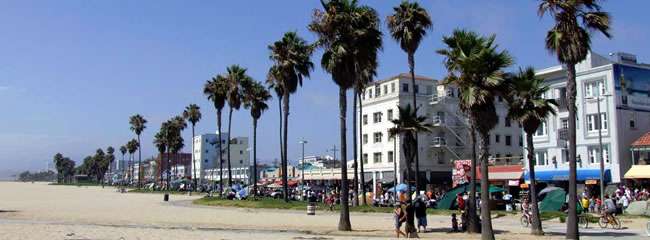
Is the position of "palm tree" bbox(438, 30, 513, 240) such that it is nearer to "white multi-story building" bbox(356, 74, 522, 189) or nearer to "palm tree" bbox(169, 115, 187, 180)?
"white multi-story building" bbox(356, 74, 522, 189)

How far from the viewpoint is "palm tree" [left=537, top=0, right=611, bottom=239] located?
70.9 feet

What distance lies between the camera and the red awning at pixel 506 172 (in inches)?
2436

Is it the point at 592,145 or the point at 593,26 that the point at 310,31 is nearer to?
the point at 593,26

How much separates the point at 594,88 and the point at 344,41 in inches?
1302

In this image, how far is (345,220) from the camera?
1094 inches

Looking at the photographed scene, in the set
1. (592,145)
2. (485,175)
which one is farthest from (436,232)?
(592,145)

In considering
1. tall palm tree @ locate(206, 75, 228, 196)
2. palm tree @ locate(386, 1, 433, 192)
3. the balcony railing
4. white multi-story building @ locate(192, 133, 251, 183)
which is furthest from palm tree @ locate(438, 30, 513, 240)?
white multi-story building @ locate(192, 133, 251, 183)

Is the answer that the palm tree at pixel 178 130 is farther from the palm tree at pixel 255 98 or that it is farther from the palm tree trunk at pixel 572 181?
the palm tree trunk at pixel 572 181

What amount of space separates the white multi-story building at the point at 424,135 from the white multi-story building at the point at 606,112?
73.2ft

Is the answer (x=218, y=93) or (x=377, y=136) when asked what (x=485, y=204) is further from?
(x=377, y=136)

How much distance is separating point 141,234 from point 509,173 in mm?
45892

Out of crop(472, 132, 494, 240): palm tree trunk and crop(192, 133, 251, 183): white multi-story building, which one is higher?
crop(192, 133, 251, 183): white multi-story building

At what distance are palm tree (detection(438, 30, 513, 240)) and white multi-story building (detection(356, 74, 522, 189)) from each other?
178ft

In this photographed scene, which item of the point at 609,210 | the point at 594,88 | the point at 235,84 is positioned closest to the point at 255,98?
the point at 235,84
